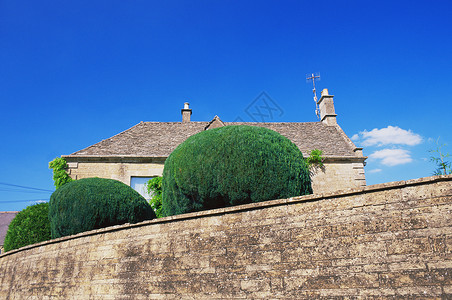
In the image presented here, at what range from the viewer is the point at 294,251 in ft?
15.3

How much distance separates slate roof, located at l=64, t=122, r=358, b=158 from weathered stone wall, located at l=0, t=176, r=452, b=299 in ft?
33.1

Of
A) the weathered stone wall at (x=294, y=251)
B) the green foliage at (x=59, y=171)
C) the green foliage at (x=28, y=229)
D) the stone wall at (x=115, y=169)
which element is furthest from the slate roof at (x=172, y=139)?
the weathered stone wall at (x=294, y=251)

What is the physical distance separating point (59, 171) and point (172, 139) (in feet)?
19.4

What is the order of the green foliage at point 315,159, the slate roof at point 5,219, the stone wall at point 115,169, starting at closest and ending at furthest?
the stone wall at point 115,169 < the green foliage at point 315,159 < the slate roof at point 5,219

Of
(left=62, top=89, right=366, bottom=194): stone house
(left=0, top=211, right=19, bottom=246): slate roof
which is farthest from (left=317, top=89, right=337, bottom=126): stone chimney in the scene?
(left=0, top=211, right=19, bottom=246): slate roof

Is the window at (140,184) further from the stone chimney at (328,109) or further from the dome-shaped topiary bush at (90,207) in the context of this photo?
the stone chimney at (328,109)

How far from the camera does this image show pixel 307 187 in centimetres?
682

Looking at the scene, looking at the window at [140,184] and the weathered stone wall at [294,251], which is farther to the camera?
the window at [140,184]

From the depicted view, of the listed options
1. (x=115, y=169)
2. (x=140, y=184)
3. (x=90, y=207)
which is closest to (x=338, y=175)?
(x=140, y=184)

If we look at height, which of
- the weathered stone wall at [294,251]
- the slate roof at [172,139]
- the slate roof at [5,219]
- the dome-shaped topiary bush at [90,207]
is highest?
the slate roof at [172,139]

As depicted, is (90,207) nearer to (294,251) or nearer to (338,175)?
(294,251)

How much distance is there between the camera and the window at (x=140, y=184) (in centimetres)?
1584

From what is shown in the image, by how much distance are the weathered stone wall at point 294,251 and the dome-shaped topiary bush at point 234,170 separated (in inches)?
37.0

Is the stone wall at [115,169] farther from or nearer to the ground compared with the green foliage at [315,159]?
nearer to the ground
